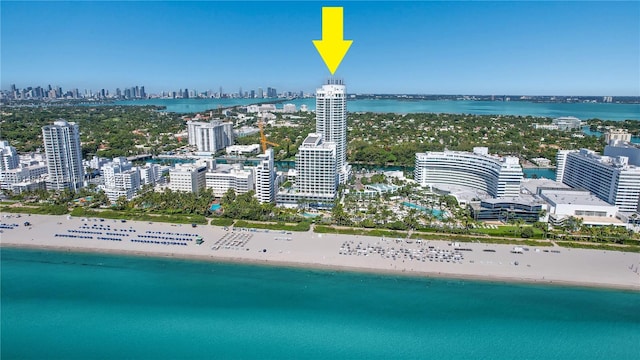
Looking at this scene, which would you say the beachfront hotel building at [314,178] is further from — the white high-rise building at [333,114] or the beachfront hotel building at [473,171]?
the beachfront hotel building at [473,171]

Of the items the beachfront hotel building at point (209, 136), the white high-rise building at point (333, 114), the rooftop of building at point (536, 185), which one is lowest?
the rooftop of building at point (536, 185)

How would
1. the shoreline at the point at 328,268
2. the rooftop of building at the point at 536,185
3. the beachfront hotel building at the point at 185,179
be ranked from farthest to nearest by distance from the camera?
1. the beachfront hotel building at the point at 185,179
2. the rooftop of building at the point at 536,185
3. the shoreline at the point at 328,268

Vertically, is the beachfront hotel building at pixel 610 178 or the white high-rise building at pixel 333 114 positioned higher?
the white high-rise building at pixel 333 114

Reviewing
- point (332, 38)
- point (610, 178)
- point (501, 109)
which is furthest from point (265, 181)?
point (501, 109)

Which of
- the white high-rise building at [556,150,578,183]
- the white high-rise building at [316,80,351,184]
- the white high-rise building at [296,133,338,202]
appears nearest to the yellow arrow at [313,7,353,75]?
the white high-rise building at [296,133,338,202]

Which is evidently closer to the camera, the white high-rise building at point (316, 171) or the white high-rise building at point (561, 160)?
the white high-rise building at point (316, 171)

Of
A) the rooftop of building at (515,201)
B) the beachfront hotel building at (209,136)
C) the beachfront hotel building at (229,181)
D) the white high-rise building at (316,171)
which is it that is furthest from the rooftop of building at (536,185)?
the beachfront hotel building at (209,136)

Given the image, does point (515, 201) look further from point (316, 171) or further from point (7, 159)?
point (7, 159)

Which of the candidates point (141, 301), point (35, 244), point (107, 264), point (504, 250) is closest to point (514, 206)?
point (504, 250)
